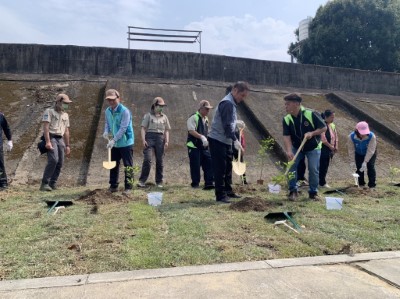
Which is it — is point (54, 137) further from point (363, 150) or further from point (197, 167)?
point (363, 150)

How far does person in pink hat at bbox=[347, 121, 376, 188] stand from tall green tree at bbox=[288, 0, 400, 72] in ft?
69.6

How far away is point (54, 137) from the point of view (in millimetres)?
7598

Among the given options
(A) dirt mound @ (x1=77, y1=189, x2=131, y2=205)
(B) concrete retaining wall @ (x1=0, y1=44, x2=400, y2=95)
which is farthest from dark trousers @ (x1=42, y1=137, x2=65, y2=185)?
(B) concrete retaining wall @ (x1=0, y1=44, x2=400, y2=95)

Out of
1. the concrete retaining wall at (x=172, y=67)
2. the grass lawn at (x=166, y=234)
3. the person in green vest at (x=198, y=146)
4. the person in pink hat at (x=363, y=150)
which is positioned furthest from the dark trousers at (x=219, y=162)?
the concrete retaining wall at (x=172, y=67)

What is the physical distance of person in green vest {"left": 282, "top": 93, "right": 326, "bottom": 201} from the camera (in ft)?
20.6

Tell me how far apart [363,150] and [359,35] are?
21877 mm

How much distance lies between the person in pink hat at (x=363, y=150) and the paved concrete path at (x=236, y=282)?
4778 millimetres

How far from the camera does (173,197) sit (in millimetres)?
6586

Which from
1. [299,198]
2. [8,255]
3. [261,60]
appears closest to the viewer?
[8,255]

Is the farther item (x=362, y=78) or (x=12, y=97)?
(x=362, y=78)

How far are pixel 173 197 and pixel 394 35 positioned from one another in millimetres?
25325

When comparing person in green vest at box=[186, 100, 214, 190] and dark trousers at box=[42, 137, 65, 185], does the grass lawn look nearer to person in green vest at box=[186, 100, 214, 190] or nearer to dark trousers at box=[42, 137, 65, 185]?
dark trousers at box=[42, 137, 65, 185]

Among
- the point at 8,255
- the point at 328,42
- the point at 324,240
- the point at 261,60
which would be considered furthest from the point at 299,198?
the point at 328,42

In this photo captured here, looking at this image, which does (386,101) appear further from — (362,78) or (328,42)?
(328,42)
